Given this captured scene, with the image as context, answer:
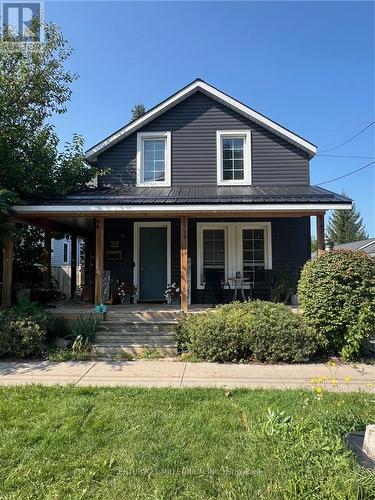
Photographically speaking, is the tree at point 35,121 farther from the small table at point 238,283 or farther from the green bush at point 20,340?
the small table at point 238,283

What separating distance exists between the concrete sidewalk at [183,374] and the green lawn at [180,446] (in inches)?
27.1

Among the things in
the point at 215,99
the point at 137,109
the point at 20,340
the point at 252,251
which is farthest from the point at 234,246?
the point at 137,109

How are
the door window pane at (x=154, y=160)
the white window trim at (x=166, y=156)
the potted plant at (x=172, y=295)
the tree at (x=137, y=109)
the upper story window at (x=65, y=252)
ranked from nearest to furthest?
the potted plant at (x=172, y=295), the white window trim at (x=166, y=156), the door window pane at (x=154, y=160), the upper story window at (x=65, y=252), the tree at (x=137, y=109)

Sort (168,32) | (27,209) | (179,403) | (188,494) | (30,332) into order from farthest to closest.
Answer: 1. (168,32)
2. (27,209)
3. (30,332)
4. (179,403)
5. (188,494)

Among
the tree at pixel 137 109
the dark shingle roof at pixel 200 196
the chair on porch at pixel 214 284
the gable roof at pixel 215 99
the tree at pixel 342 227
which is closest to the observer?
the dark shingle roof at pixel 200 196

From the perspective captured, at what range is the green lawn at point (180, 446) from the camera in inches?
106

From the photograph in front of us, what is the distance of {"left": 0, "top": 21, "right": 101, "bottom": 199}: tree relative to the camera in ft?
33.1

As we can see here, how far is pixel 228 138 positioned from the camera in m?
11.7

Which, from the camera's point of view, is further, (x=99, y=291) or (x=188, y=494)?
(x=99, y=291)

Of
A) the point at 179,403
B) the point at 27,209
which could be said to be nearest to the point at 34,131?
the point at 27,209

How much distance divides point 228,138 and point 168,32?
3.46m

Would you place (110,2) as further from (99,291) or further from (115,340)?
(115,340)

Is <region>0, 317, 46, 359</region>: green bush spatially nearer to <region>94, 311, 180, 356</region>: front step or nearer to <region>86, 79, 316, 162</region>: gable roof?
<region>94, 311, 180, 356</region>: front step

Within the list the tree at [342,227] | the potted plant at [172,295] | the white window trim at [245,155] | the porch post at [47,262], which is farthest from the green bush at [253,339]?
the tree at [342,227]
